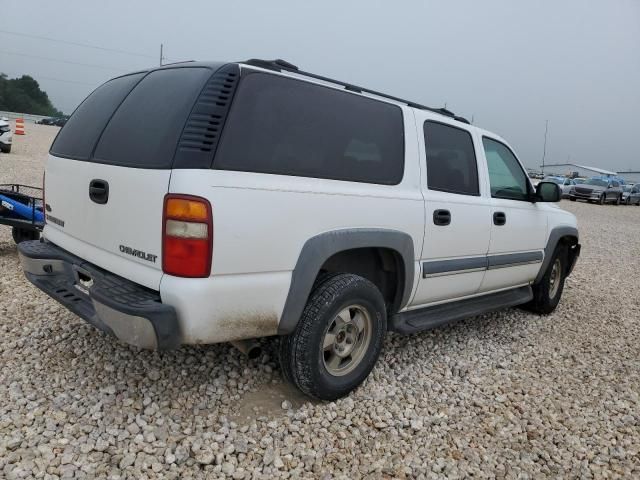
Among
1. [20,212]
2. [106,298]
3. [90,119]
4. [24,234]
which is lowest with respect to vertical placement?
[24,234]

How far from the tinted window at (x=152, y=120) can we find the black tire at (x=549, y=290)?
399cm

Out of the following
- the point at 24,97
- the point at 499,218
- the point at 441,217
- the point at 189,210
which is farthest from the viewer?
the point at 24,97

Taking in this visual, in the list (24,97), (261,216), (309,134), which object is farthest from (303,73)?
(24,97)

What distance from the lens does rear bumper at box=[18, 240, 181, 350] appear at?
2.21m

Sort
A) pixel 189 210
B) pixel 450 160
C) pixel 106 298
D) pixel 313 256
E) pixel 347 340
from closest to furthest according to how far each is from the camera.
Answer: pixel 189 210
pixel 106 298
pixel 313 256
pixel 347 340
pixel 450 160

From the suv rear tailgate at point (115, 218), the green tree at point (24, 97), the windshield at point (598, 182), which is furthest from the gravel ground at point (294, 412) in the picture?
the green tree at point (24, 97)

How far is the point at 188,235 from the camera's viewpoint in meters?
2.20

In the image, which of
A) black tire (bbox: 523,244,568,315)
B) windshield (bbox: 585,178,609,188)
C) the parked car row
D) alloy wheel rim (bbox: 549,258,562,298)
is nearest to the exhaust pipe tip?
black tire (bbox: 523,244,568,315)

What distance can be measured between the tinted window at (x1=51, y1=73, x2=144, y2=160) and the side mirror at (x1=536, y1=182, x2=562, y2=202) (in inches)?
137

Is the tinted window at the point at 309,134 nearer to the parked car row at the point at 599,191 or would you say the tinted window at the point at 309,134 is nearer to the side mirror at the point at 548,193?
the side mirror at the point at 548,193

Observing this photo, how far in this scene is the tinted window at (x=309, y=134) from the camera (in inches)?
93.8

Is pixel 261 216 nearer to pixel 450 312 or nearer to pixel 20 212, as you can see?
pixel 450 312

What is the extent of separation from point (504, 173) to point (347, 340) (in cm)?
225

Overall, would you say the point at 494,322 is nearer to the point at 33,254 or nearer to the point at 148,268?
the point at 148,268
